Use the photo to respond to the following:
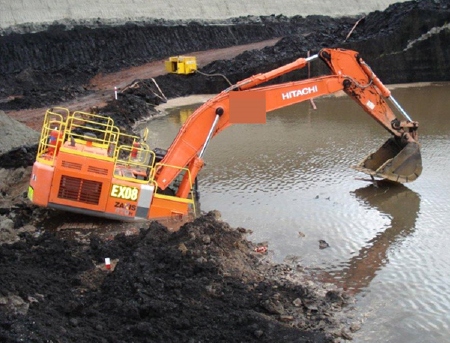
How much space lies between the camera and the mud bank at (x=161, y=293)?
234 inches

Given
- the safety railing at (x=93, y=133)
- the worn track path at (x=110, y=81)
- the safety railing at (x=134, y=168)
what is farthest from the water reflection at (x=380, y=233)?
the worn track path at (x=110, y=81)

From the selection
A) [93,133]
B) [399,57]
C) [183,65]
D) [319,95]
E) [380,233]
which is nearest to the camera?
[380,233]

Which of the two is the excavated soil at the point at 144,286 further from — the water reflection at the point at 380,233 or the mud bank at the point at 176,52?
the mud bank at the point at 176,52

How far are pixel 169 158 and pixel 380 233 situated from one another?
3850 mm

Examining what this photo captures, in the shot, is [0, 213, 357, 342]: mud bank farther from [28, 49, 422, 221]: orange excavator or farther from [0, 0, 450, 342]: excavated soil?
[28, 49, 422, 221]: orange excavator

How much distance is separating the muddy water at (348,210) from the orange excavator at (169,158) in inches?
34.3

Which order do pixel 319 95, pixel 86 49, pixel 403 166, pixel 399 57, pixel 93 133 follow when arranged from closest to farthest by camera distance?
1. pixel 319 95
2. pixel 403 166
3. pixel 93 133
4. pixel 399 57
5. pixel 86 49

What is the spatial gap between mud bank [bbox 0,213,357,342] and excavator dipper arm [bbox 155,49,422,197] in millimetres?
1509

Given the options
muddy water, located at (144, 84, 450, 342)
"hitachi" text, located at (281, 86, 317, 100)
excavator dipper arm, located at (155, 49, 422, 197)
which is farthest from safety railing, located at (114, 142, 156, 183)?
"hitachi" text, located at (281, 86, 317, 100)

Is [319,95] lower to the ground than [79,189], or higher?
higher

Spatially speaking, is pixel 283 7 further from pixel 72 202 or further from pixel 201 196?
pixel 72 202

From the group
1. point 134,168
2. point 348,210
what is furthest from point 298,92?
point 134,168

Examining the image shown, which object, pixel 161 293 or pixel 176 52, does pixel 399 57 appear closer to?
pixel 176 52

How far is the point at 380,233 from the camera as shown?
985 centimetres
